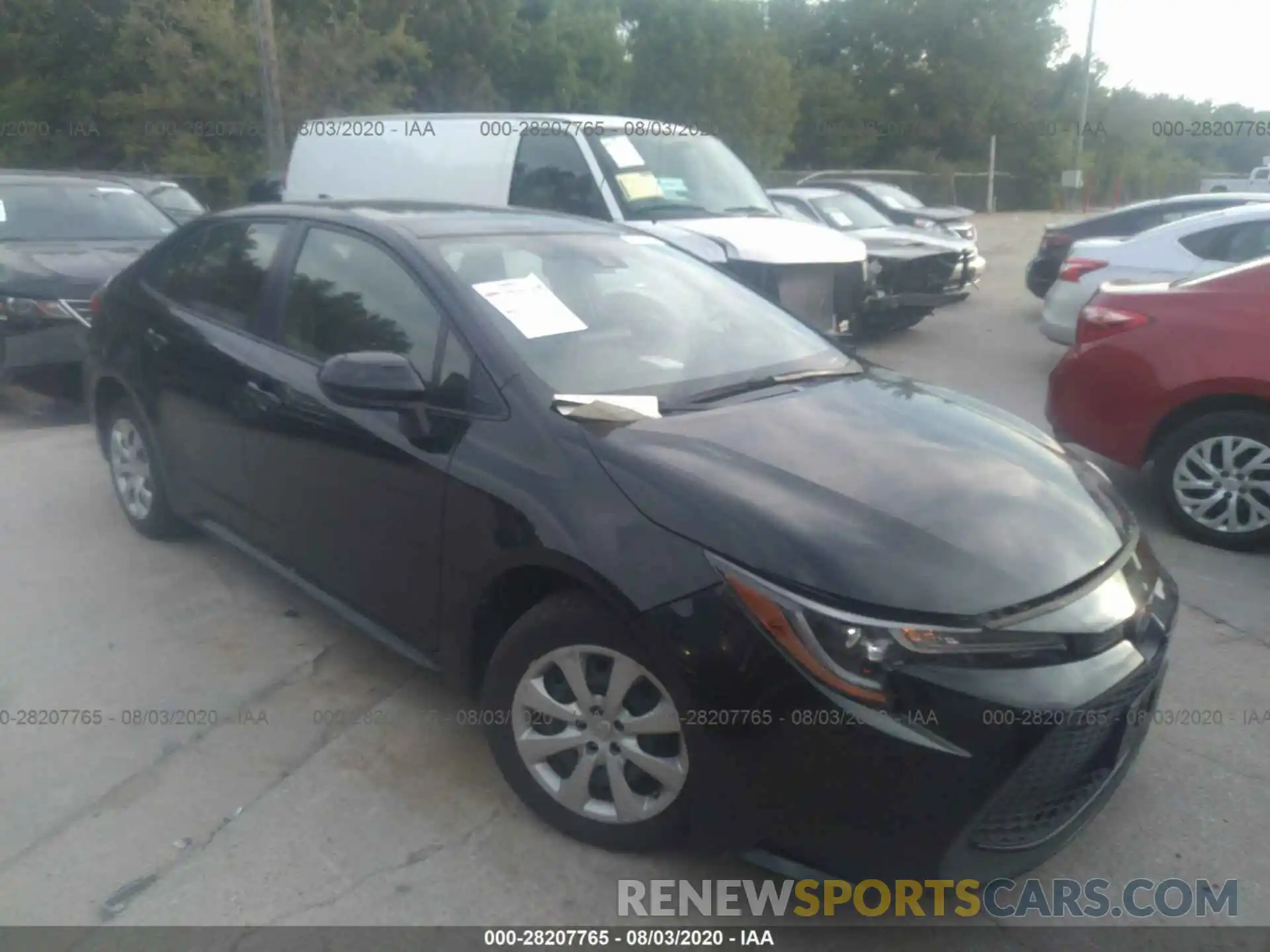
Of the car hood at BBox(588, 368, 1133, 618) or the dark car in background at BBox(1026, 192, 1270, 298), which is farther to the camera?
the dark car in background at BBox(1026, 192, 1270, 298)

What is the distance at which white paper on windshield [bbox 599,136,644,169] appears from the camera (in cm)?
801

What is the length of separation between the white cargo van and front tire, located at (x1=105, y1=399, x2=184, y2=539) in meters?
2.78

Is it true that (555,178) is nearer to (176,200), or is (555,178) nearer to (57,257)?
(57,257)

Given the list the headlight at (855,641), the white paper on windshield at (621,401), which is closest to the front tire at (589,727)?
the headlight at (855,641)

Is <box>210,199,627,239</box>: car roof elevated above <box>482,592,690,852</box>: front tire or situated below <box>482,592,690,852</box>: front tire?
above

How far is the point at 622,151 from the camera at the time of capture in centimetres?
810

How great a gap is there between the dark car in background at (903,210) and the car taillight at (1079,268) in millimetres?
4129

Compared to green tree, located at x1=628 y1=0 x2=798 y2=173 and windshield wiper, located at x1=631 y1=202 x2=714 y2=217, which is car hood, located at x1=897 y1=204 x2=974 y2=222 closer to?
windshield wiper, located at x1=631 y1=202 x2=714 y2=217

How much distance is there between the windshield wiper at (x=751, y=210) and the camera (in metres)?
8.58

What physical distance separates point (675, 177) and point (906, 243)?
362cm

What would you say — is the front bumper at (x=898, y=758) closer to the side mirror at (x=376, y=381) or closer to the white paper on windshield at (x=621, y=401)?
the white paper on windshield at (x=621, y=401)

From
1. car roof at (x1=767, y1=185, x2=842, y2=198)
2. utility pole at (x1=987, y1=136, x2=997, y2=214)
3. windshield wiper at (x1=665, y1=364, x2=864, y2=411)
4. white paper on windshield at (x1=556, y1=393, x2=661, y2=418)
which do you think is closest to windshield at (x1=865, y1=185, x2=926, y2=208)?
car roof at (x1=767, y1=185, x2=842, y2=198)

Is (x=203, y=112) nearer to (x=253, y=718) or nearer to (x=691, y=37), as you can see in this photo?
(x=691, y=37)

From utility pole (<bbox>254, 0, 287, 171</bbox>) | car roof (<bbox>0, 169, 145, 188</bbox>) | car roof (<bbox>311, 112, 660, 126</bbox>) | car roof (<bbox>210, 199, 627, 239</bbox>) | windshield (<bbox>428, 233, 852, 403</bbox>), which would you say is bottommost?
windshield (<bbox>428, 233, 852, 403</bbox>)
